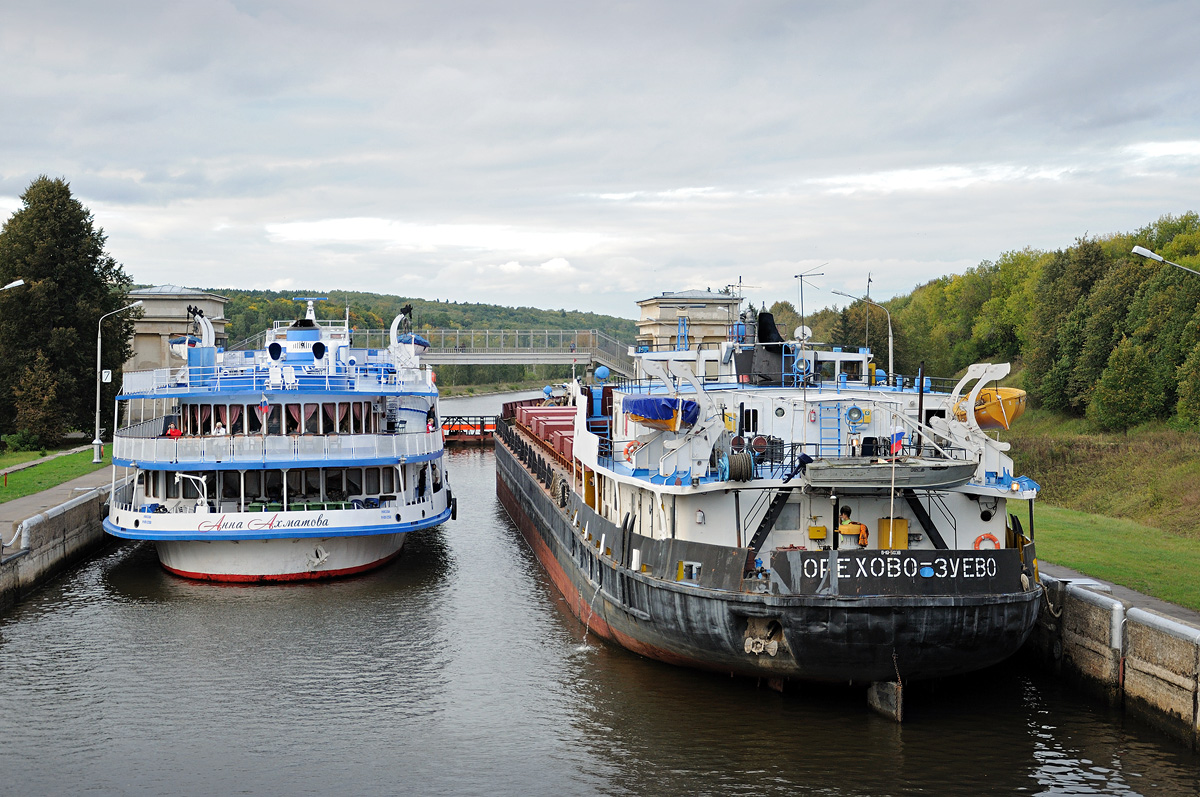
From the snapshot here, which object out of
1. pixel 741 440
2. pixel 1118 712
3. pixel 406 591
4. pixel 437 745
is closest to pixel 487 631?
pixel 406 591

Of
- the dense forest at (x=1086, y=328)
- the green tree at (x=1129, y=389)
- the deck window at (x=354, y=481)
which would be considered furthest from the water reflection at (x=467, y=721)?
the green tree at (x=1129, y=389)

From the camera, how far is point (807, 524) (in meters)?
20.2

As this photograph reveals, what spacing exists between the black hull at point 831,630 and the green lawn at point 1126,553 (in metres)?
5.72

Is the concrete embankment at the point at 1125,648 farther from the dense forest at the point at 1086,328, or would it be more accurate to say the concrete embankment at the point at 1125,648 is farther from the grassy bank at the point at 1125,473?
the dense forest at the point at 1086,328

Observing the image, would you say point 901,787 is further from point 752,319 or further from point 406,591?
point 406,591

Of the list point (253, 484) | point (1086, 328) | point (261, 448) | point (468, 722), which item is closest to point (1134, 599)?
point (468, 722)

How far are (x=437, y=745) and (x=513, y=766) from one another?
172 centimetres

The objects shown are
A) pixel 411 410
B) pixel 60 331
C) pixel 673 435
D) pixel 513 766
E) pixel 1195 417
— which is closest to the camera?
pixel 513 766

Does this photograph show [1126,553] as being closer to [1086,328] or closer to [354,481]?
[354,481]

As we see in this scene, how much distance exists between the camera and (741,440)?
66.5 feet

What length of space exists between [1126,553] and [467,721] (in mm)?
18324

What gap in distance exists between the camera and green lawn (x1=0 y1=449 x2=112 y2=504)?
1535 inches

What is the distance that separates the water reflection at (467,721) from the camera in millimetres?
16859

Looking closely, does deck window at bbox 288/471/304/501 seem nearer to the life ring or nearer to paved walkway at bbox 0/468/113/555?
paved walkway at bbox 0/468/113/555
